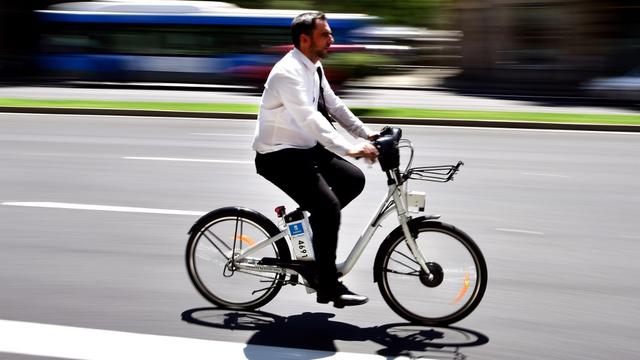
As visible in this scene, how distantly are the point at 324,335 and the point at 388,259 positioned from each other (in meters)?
0.54

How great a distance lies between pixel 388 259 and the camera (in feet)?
16.5

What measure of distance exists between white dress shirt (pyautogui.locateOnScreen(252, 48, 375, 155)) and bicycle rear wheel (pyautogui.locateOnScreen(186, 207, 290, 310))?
48 centimetres

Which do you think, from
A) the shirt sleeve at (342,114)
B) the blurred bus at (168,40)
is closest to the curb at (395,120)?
the blurred bus at (168,40)

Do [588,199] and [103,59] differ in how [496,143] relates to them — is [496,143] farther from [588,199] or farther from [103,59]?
[103,59]

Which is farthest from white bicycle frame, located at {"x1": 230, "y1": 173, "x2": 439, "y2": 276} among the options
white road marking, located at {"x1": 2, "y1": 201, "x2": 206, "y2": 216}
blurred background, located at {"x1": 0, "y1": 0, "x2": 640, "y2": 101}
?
blurred background, located at {"x1": 0, "y1": 0, "x2": 640, "y2": 101}

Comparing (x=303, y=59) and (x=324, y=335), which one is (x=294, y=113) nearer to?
(x=303, y=59)

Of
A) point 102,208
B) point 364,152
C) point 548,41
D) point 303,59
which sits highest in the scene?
point 548,41

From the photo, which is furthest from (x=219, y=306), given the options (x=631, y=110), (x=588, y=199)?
(x=631, y=110)

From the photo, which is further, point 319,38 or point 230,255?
point 230,255

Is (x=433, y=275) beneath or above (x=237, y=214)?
beneath

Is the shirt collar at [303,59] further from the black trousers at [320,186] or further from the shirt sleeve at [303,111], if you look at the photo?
the black trousers at [320,186]

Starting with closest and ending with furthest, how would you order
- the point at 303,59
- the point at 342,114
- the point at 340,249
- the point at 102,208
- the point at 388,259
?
the point at 303,59, the point at 388,259, the point at 342,114, the point at 340,249, the point at 102,208

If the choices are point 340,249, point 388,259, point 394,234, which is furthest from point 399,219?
point 340,249

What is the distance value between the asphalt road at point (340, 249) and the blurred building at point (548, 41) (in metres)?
17.2
